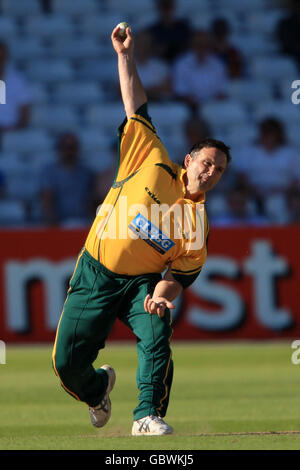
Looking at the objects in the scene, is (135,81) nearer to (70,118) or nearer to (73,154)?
(73,154)

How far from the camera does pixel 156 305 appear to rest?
5.51 metres

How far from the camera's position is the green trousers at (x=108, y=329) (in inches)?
228

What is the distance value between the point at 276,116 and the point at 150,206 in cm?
931

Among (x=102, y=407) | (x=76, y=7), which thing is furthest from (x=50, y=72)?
(x=102, y=407)

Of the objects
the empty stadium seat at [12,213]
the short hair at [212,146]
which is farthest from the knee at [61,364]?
the empty stadium seat at [12,213]

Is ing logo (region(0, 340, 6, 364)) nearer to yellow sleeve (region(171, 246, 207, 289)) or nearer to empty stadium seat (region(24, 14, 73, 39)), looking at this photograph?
yellow sleeve (region(171, 246, 207, 289))

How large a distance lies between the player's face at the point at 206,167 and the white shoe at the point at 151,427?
137cm

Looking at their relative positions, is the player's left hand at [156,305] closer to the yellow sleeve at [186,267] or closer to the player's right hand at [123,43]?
the yellow sleeve at [186,267]

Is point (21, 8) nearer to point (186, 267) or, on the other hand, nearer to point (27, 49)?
point (27, 49)

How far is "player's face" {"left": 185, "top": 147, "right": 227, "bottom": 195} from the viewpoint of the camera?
584 centimetres

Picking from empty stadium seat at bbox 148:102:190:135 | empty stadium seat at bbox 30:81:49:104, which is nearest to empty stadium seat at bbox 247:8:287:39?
empty stadium seat at bbox 148:102:190:135

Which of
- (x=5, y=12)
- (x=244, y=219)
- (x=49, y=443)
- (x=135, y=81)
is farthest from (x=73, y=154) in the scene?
(x=49, y=443)

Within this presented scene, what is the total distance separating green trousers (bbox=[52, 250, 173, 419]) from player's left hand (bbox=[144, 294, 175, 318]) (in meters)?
0.31

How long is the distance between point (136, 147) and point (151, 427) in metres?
1.71
